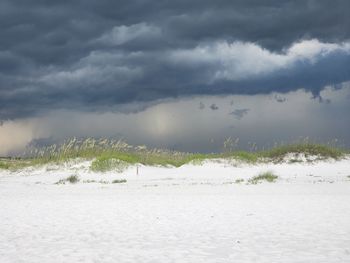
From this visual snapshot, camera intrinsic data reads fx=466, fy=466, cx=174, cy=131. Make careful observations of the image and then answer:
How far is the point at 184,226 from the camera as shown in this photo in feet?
36.7

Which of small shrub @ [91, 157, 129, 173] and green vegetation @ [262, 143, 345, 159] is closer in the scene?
small shrub @ [91, 157, 129, 173]

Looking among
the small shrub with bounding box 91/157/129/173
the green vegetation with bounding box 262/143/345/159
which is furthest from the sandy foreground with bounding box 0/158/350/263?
the green vegetation with bounding box 262/143/345/159

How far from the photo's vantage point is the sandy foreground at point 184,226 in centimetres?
797

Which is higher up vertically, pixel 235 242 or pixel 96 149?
pixel 96 149

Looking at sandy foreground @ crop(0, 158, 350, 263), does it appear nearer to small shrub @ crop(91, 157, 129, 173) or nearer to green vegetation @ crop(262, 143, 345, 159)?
small shrub @ crop(91, 157, 129, 173)

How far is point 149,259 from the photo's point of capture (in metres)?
7.56

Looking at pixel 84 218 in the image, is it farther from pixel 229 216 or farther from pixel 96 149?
pixel 96 149

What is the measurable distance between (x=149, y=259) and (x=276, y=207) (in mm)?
7882

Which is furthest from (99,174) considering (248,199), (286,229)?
(286,229)

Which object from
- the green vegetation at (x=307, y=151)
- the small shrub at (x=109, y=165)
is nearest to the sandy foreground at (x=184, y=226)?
the small shrub at (x=109, y=165)

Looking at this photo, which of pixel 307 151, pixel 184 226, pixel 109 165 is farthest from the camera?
pixel 307 151

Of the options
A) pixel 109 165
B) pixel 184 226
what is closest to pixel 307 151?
pixel 109 165

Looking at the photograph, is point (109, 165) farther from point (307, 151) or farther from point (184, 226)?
point (184, 226)

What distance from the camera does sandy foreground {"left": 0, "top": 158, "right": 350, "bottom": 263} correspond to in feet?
26.1
